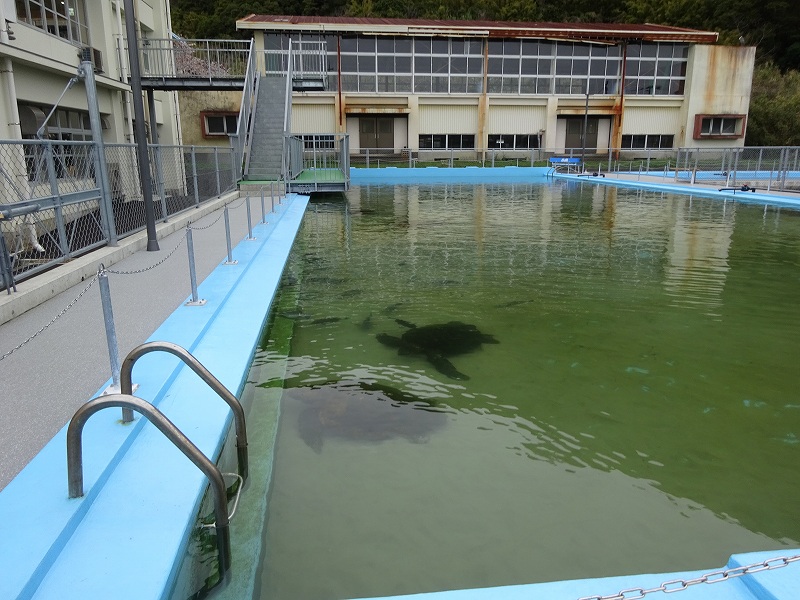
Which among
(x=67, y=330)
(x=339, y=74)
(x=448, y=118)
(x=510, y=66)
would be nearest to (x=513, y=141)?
(x=448, y=118)

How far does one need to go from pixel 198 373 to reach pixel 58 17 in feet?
52.8

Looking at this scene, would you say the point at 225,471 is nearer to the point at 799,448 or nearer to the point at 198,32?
the point at 799,448

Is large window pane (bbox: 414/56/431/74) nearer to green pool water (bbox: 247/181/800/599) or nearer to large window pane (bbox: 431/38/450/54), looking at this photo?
large window pane (bbox: 431/38/450/54)

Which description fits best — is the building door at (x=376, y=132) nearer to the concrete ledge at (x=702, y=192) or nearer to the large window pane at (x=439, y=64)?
the large window pane at (x=439, y=64)

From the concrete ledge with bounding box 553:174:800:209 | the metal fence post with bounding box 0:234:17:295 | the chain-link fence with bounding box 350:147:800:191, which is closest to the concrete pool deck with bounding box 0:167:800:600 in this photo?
the metal fence post with bounding box 0:234:17:295

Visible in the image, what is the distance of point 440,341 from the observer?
681 centimetres

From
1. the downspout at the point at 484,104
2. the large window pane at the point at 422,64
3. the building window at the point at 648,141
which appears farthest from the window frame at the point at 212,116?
the building window at the point at 648,141

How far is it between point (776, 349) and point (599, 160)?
38665 mm

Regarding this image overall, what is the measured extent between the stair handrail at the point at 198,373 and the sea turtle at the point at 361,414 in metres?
0.58

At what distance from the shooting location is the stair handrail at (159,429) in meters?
2.94

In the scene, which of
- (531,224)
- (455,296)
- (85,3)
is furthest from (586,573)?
(85,3)

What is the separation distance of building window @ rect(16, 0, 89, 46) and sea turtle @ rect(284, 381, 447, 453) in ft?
43.2

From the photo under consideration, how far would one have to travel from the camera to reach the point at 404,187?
28547mm

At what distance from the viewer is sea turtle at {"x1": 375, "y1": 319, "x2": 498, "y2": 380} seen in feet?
20.8
